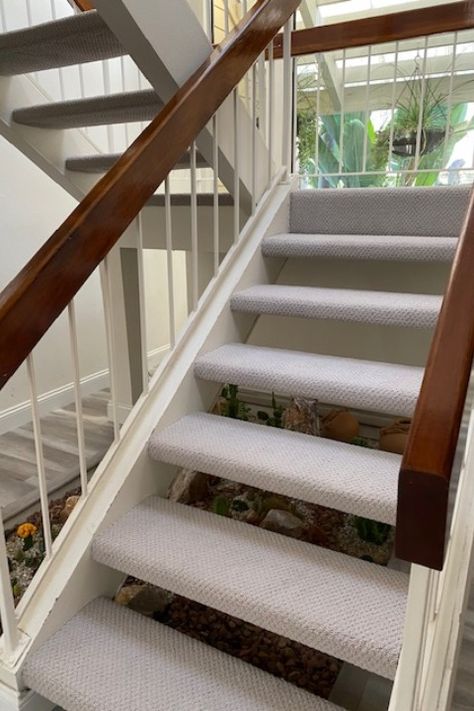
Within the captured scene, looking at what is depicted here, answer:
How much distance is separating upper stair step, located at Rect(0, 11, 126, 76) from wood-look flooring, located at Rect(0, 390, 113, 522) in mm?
1750

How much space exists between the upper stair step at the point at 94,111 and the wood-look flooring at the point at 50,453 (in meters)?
1.60

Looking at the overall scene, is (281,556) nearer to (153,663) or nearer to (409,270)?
(153,663)

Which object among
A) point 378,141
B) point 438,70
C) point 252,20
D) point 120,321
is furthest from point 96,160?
point 438,70

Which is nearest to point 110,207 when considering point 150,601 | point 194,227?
point 194,227

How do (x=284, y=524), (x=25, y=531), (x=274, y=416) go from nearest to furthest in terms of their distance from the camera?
(x=284, y=524) < (x=25, y=531) < (x=274, y=416)

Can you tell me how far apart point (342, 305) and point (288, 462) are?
1.93ft

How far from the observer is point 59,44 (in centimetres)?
160

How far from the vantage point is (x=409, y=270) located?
2.17 m

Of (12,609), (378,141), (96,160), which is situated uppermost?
(378,141)

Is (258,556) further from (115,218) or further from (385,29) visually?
(385,29)

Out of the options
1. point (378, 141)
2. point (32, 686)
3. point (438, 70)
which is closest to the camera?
point (32, 686)

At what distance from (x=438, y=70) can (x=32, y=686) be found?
19.1 ft

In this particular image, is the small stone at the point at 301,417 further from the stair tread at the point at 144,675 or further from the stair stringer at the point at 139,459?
the stair tread at the point at 144,675

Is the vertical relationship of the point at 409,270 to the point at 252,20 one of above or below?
below
